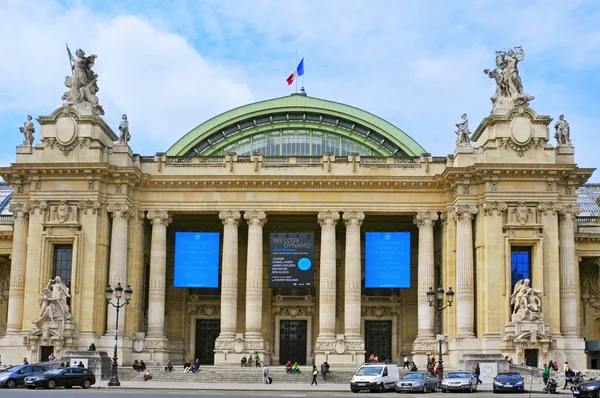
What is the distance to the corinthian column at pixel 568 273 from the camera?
56.8 meters

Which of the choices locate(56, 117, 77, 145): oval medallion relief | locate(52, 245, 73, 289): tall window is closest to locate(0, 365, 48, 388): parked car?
locate(52, 245, 73, 289): tall window

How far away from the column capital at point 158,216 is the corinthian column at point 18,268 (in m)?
8.01

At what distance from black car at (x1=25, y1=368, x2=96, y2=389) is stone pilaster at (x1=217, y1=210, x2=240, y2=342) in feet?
52.8

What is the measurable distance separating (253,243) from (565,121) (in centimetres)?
2272

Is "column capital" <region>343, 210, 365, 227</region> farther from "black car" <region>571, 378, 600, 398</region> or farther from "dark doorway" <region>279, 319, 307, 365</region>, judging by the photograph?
"black car" <region>571, 378, 600, 398</region>

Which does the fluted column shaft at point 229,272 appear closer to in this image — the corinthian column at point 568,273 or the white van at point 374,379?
the white van at point 374,379

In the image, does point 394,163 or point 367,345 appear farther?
point 367,345

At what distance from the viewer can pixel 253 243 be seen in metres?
60.2

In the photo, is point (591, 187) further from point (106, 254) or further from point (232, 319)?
point (106, 254)

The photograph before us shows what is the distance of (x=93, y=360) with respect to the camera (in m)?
52.4

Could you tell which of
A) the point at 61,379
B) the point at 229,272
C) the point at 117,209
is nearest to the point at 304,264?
the point at 229,272

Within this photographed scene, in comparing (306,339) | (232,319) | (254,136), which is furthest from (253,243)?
(254,136)

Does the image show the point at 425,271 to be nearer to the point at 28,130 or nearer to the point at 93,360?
the point at 93,360

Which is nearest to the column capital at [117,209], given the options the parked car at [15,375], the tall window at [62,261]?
the tall window at [62,261]
